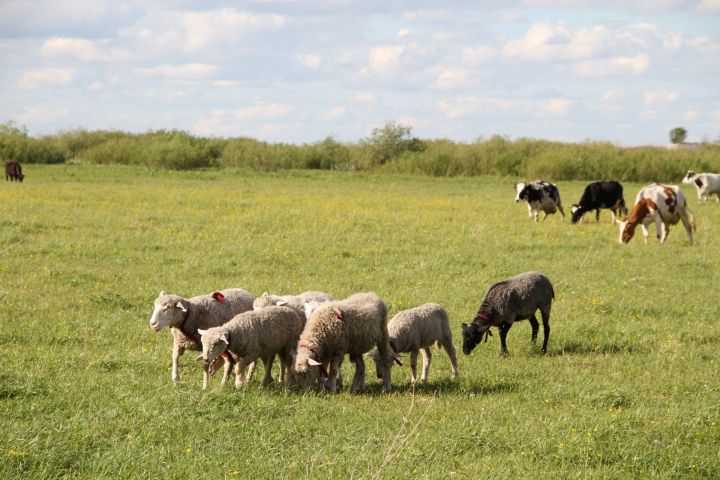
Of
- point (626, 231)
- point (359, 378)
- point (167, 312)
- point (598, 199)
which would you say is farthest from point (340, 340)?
point (598, 199)

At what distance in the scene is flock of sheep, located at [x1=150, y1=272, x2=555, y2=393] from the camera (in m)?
9.70

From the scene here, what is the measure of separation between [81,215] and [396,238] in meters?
10.6

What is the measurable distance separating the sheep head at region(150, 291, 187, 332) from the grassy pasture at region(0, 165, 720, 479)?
0.65 meters

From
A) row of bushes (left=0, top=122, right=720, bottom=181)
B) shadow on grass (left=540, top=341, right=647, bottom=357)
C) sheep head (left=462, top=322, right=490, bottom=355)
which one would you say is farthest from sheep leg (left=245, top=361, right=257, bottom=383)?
row of bushes (left=0, top=122, right=720, bottom=181)

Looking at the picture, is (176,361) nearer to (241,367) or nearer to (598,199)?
(241,367)

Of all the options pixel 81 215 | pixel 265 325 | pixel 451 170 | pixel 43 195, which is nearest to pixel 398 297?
pixel 265 325

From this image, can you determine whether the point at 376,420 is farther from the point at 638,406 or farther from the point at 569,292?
the point at 569,292

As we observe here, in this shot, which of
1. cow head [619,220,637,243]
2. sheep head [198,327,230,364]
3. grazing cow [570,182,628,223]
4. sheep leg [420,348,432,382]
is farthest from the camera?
grazing cow [570,182,628,223]

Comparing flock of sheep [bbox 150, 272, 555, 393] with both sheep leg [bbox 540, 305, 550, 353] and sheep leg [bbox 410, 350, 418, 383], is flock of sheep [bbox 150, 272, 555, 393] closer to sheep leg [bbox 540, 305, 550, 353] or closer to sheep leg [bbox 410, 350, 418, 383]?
sheep leg [bbox 410, 350, 418, 383]

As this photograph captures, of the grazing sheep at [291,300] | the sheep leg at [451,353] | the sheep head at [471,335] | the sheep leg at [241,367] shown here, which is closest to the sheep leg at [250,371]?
the sheep leg at [241,367]

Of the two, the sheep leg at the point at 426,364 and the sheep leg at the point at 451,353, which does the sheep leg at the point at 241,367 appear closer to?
the sheep leg at the point at 426,364

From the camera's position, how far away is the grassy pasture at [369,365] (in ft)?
24.8

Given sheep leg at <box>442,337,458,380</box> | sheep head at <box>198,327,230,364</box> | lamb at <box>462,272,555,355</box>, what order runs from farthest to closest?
1. lamb at <box>462,272,555,355</box>
2. sheep leg at <box>442,337,458,380</box>
3. sheep head at <box>198,327,230,364</box>

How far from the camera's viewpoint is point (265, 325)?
9945mm
